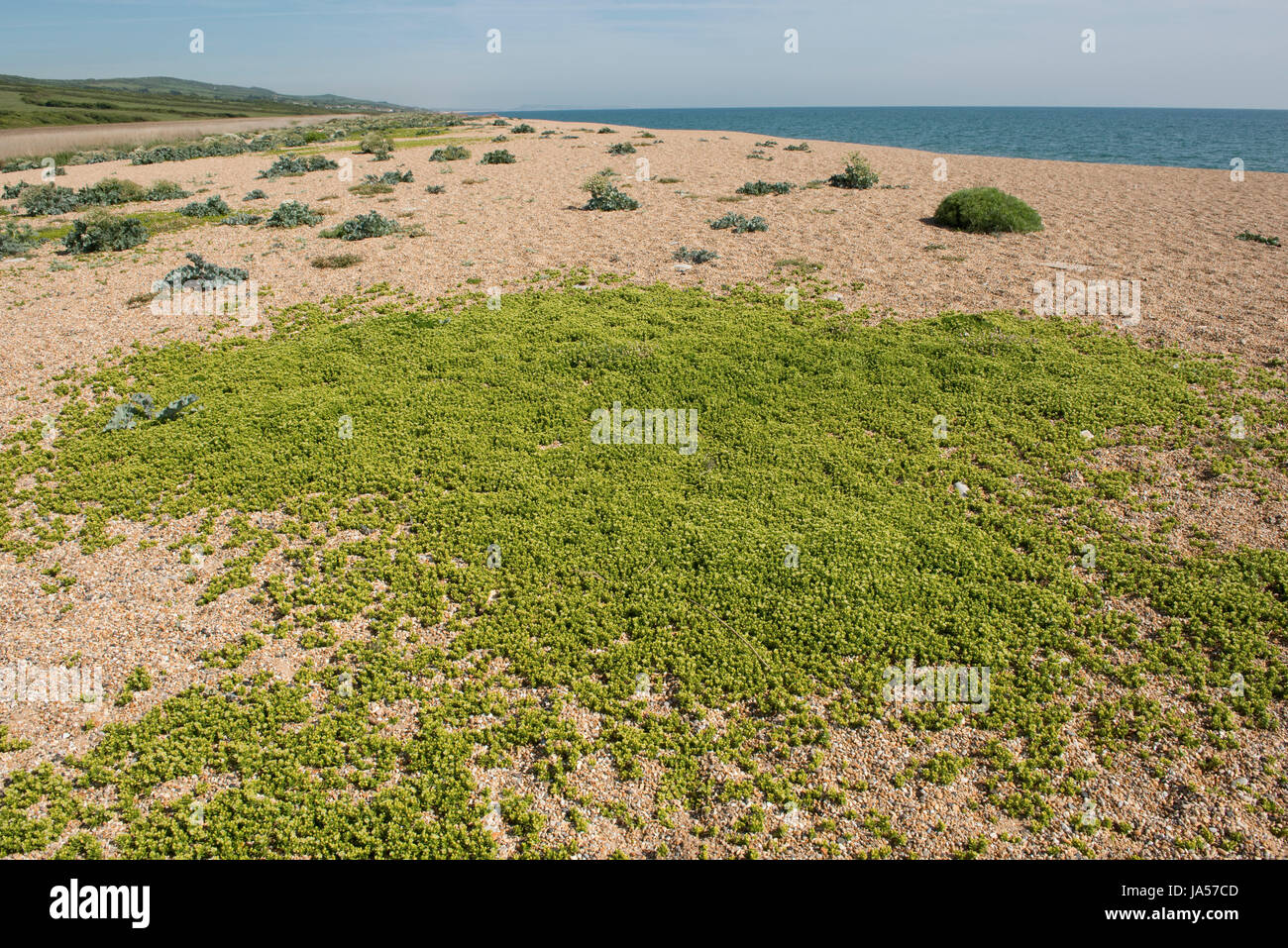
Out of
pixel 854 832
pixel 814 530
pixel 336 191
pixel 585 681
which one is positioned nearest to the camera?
pixel 854 832

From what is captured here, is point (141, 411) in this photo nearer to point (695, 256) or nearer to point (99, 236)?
point (99, 236)

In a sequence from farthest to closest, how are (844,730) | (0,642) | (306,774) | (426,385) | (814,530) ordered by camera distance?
(426,385) < (814,530) < (0,642) < (844,730) < (306,774)

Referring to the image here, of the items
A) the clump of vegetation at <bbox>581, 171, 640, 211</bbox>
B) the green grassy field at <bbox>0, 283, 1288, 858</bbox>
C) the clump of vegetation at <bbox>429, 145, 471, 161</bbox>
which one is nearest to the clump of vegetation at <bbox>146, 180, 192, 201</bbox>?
the clump of vegetation at <bbox>429, 145, 471, 161</bbox>

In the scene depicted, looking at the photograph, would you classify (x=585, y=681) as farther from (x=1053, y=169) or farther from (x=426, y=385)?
(x=1053, y=169)

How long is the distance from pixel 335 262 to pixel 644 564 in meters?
16.3

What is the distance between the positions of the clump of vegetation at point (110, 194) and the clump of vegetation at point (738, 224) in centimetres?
2621

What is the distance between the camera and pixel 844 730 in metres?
6.88

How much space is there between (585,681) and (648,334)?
9397 mm

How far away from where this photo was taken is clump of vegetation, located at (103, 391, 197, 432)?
12.0 metres

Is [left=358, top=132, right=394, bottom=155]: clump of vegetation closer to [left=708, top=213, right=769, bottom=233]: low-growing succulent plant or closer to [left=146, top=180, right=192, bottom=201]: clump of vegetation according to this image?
[left=146, top=180, right=192, bottom=201]: clump of vegetation

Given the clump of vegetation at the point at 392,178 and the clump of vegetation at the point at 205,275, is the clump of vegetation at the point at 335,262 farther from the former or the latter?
the clump of vegetation at the point at 392,178

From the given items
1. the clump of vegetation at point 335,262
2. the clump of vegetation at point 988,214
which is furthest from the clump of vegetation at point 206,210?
the clump of vegetation at point 988,214

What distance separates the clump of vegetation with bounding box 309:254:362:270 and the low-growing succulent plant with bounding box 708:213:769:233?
1203 cm
